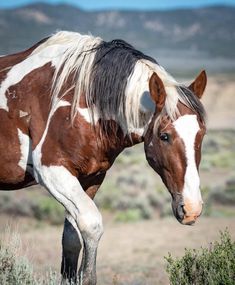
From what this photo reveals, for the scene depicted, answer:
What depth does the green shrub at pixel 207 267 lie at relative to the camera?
4512 mm

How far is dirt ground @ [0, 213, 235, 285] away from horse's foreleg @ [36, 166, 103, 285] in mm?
4113

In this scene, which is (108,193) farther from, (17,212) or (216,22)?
(216,22)

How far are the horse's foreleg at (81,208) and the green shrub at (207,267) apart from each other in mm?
582

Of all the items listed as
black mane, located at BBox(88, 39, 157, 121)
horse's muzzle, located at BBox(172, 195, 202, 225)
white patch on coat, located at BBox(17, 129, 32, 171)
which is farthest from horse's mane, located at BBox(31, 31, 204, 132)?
horse's muzzle, located at BBox(172, 195, 202, 225)

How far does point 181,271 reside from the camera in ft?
15.6

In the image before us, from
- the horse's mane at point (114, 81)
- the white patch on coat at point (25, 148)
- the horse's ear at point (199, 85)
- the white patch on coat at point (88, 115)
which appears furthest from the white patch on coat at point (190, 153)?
the white patch on coat at point (25, 148)

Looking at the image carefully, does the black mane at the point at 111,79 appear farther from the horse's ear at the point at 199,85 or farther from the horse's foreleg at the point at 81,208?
the horse's foreleg at the point at 81,208

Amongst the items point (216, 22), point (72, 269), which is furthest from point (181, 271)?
point (216, 22)

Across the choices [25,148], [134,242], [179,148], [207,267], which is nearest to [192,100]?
[179,148]

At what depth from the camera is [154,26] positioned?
183 metres

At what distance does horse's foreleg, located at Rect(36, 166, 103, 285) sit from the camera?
4641 millimetres

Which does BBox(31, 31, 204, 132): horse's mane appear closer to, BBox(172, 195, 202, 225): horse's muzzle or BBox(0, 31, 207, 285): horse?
BBox(0, 31, 207, 285): horse

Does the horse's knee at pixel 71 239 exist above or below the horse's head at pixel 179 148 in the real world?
below

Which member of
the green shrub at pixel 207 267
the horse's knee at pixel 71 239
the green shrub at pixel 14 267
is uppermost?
the green shrub at pixel 207 267
